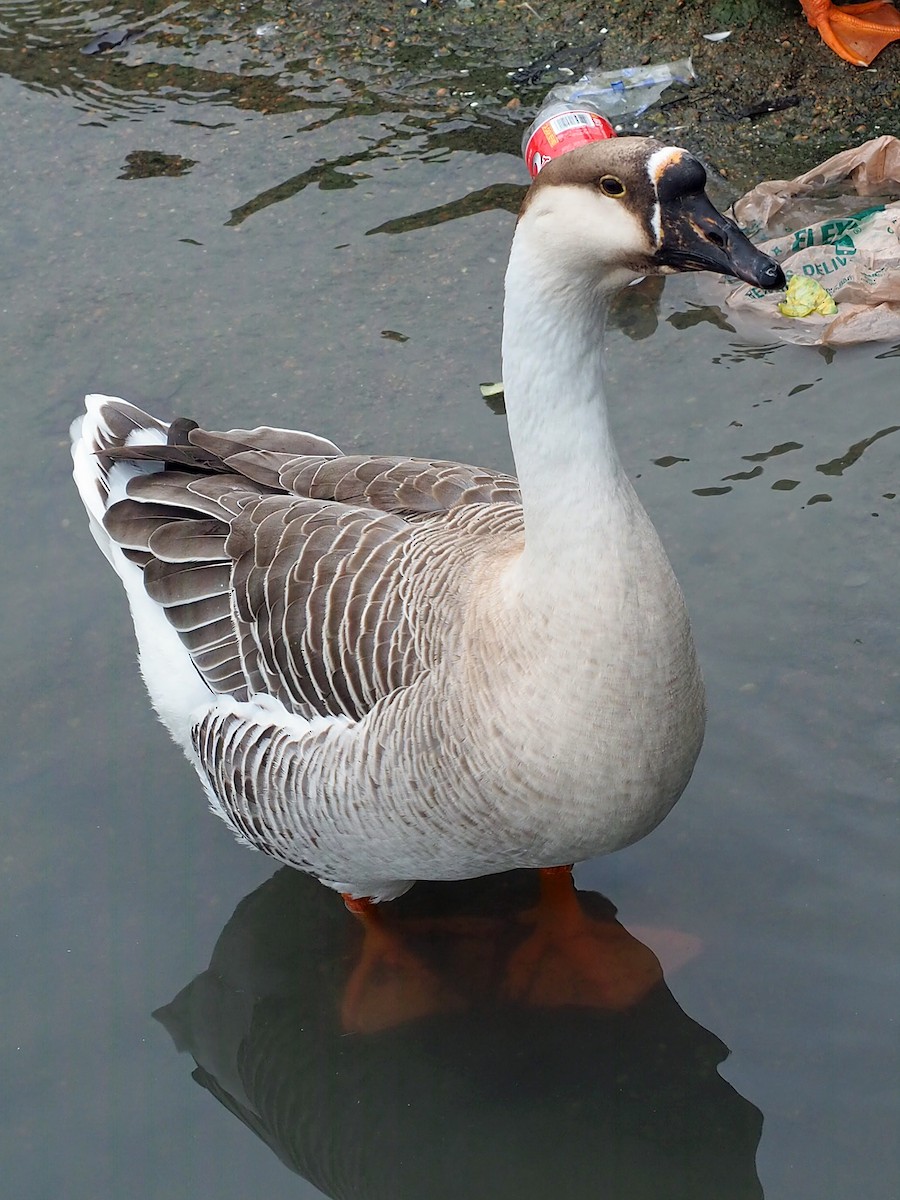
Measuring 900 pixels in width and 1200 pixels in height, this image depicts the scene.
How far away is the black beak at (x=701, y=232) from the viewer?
2088mm

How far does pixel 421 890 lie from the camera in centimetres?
356

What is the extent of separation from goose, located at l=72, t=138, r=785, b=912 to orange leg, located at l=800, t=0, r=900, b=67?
3.19 meters

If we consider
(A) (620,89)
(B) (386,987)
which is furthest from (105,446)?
(A) (620,89)

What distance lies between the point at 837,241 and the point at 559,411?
279 centimetres

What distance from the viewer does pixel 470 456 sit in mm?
4434

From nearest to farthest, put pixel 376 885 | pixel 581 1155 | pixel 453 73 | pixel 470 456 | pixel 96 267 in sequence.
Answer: pixel 581 1155, pixel 376 885, pixel 470 456, pixel 96 267, pixel 453 73

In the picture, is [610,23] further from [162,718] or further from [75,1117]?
[75,1117]

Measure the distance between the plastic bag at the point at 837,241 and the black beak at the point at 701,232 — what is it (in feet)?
8.22

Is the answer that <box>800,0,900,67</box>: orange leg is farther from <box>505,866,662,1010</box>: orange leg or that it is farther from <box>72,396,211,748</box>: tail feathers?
<box>505,866,662,1010</box>: orange leg

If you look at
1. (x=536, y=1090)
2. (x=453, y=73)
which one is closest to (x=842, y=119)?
(x=453, y=73)

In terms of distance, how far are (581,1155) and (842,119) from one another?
409 cm

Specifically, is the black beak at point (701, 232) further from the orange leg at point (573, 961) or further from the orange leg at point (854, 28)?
the orange leg at point (854, 28)

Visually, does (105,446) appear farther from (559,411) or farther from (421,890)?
(559,411)

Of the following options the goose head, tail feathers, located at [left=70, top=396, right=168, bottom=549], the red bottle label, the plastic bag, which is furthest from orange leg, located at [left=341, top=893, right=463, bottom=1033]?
the red bottle label
